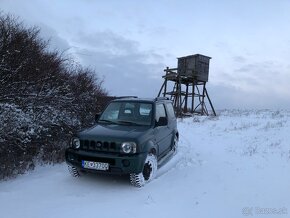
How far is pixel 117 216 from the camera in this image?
537cm

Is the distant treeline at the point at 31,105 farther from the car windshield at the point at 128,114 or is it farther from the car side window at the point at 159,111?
the car side window at the point at 159,111

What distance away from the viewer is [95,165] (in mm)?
6727

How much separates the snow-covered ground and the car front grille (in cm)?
76

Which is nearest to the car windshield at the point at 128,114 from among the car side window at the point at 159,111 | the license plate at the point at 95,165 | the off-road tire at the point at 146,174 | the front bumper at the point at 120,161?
the car side window at the point at 159,111

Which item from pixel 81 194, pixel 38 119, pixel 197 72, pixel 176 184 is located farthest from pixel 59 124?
pixel 197 72

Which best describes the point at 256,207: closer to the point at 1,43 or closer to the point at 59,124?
the point at 59,124

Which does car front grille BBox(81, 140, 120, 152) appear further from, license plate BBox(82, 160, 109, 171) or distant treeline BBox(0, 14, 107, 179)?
distant treeline BBox(0, 14, 107, 179)

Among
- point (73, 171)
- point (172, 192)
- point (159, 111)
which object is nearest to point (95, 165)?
point (73, 171)

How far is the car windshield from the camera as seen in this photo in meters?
7.80

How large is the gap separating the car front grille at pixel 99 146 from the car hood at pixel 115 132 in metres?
0.10

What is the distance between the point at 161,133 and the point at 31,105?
10.2 feet

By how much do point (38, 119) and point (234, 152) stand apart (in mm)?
5769

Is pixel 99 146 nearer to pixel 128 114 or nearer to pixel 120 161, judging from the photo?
pixel 120 161

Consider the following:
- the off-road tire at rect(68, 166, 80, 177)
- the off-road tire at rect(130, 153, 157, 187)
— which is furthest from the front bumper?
the off-road tire at rect(68, 166, 80, 177)
